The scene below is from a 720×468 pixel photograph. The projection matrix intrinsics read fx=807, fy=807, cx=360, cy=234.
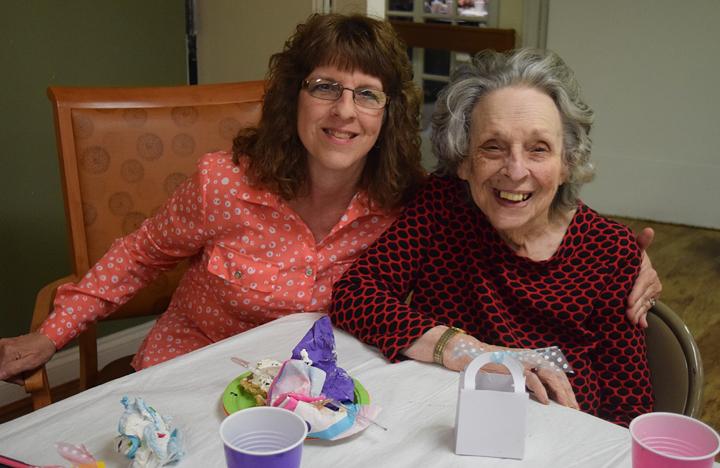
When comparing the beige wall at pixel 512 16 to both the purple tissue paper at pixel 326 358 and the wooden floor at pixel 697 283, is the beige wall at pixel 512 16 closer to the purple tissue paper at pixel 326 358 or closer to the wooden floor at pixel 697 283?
the wooden floor at pixel 697 283

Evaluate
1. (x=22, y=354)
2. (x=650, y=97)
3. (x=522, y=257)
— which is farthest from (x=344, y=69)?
(x=650, y=97)

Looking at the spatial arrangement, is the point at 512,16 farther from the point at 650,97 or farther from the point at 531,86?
the point at 531,86

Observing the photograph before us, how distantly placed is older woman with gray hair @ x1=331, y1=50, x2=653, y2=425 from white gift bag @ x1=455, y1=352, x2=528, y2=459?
30 cm

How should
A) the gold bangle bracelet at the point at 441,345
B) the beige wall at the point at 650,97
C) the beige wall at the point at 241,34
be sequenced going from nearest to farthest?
the gold bangle bracelet at the point at 441,345, the beige wall at the point at 241,34, the beige wall at the point at 650,97

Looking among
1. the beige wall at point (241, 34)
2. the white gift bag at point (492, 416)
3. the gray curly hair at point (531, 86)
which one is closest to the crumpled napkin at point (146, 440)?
the white gift bag at point (492, 416)

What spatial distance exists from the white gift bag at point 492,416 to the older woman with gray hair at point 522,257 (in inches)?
11.7

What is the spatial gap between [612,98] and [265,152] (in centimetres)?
326

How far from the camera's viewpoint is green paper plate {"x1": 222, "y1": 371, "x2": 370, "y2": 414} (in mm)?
1231

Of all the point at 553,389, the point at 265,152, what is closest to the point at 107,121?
the point at 265,152

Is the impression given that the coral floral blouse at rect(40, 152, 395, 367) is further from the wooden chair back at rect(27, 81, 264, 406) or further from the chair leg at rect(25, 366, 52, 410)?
the wooden chair back at rect(27, 81, 264, 406)

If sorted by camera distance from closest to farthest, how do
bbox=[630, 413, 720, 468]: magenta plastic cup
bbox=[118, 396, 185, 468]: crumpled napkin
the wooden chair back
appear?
bbox=[630, 413, 720, 468]: magenta plastic cup
bbox=[118, 396, 185, 468]: crumpled napkin
the wooden chair back

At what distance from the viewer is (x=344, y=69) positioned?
1.63m

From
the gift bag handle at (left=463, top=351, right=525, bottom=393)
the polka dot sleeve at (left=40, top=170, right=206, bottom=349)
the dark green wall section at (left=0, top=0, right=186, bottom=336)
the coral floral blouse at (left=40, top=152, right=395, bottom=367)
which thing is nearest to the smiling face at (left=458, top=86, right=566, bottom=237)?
the coral floral blouse at (left=40, top=152, right=395, bottom=367)

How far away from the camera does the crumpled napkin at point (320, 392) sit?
45.3 inches
